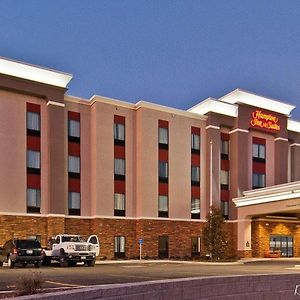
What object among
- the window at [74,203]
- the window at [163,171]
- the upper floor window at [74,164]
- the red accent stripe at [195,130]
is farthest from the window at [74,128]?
the red accent stripe at [195,130]

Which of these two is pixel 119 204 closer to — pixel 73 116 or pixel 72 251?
pixel 73 116

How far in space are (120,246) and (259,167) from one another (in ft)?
57.5

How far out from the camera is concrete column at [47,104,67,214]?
3972cm

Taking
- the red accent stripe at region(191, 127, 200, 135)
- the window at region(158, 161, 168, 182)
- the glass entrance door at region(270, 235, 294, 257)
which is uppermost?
the red accent stripe at region(191, 127, 200, 135)

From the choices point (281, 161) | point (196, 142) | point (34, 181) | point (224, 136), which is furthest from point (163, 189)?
point (281, 161)

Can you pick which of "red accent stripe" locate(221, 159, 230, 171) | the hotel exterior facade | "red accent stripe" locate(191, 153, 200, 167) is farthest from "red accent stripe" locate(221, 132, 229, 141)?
"red accent stripe" locate(191, 153, 200, 167)

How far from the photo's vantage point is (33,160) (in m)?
40.1

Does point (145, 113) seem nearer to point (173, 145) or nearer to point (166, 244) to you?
point (173, 145)

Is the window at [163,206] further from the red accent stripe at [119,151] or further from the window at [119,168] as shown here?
the red accent stripe at [119,151]

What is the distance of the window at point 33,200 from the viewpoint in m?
39.3

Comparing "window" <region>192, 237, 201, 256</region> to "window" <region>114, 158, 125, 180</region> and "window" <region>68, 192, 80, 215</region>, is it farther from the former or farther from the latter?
"window" <region>68, 192, 80, 215</region>

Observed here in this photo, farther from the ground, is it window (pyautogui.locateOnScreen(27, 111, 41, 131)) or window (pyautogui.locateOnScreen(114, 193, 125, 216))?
window (pyautogui.locateOnScreen(27, 111, 41, 131))

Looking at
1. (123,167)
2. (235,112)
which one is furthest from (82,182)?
(235,112)

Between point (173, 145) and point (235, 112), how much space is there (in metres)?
8.04
